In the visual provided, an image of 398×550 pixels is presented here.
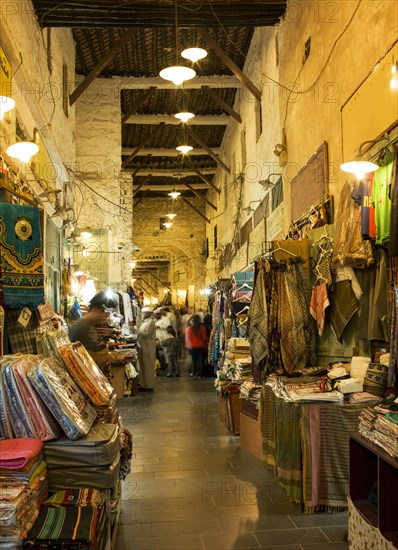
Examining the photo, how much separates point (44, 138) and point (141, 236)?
16.2 metres

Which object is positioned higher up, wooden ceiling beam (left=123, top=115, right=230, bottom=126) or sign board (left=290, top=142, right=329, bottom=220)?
wooden ceiling beam (left=123, top=115, right=230, bottom=126)

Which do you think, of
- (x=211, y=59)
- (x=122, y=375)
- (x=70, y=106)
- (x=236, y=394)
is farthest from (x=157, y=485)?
(x=211, y=59)

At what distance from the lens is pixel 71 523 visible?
253cm

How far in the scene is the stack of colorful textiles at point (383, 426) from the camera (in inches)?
108

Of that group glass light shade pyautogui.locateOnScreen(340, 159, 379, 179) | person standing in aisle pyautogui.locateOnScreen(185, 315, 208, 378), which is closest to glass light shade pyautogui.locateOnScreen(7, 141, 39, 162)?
glass light shade pyautogui.locateOnScreen(340, 159, 379, 179)

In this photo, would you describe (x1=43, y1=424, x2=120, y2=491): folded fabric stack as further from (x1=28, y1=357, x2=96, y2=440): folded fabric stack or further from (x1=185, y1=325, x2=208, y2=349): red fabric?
(x1=185, y1=325, x2=208, y2=349): red fabric

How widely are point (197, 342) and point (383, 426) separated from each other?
10761 mm

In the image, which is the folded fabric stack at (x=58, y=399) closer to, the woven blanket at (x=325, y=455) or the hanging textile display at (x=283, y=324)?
the woven blanket at (x=325, y=455)

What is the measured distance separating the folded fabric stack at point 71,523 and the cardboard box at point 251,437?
9.79 feet

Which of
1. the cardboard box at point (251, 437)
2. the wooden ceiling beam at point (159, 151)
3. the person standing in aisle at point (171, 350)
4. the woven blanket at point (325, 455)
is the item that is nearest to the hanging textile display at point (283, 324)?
the cardboard box at point (251, 437)

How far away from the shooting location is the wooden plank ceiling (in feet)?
Result: 25.6

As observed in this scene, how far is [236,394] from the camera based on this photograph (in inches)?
277

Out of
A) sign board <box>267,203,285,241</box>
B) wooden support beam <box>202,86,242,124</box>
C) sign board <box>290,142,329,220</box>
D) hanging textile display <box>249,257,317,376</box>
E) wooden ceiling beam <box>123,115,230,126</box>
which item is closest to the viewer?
hanging textile display <box>249,257,317,376</box>

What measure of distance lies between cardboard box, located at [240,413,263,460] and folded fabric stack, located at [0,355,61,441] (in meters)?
3.10
